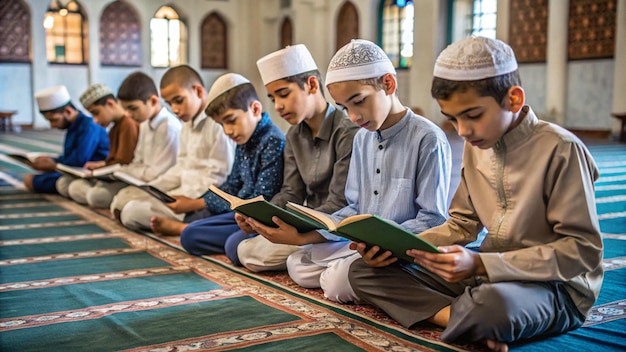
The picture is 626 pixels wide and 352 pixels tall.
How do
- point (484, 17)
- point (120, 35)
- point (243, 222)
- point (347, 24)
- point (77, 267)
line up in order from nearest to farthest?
point (243, 222) < point (77, 267) < point (484, 17) < point (347, 24) < point (120, 35)

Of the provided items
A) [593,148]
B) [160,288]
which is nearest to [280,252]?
[160,288]

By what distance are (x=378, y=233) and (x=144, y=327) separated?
0.76 m

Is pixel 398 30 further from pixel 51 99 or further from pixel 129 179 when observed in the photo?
pixel 129 179

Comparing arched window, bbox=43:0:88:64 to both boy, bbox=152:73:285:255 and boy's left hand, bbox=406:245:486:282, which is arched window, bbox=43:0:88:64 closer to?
boy, bbox=152:73:285:255

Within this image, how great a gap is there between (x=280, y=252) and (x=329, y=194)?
0.31 meters

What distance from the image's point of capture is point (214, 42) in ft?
59.0

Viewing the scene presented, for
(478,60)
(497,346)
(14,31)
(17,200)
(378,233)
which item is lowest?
(17,200)

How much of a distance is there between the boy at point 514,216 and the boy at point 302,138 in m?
0.90

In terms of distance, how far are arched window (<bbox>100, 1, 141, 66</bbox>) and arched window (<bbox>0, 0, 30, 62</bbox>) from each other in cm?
166

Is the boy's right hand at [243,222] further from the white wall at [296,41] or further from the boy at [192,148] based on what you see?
the white wall at [296,41]

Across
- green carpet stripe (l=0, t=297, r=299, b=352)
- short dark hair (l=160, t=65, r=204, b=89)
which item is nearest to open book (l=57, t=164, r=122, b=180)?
short dark hair (l=160, t=65, r=204, b=89)

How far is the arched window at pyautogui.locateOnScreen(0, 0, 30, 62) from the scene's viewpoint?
15453 millimetres

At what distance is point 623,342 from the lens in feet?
6.14

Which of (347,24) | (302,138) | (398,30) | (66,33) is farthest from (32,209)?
(66,33)
